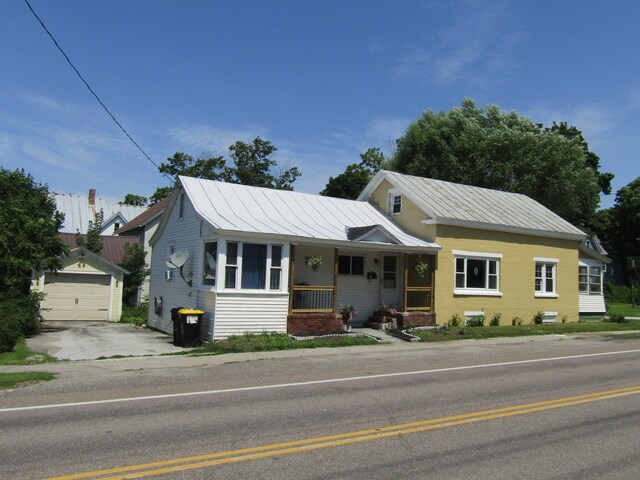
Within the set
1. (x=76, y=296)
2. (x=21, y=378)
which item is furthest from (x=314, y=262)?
(x=76, y=296)

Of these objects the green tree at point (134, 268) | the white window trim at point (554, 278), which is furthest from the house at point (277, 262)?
the green tree at point (134, 268)

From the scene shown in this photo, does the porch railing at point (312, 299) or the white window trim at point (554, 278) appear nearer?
the porch railing at point (312, 299)

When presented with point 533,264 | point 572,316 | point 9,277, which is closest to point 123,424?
point 9,277

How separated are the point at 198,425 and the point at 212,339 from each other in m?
9.80

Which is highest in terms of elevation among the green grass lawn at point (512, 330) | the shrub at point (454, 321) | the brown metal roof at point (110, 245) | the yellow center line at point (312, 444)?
the brown metal roof at point (110, 245)

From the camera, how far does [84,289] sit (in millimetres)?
28594

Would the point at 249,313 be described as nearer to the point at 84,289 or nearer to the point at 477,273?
the point at 477,273

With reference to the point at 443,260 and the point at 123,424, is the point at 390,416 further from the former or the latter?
the point at 443,260

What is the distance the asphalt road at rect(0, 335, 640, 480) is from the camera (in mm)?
5730

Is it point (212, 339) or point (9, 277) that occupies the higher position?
point (9, 277)

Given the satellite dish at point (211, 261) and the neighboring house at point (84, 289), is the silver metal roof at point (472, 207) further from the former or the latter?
the neighboring house at point (84, 289)

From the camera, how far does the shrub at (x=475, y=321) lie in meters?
22.5

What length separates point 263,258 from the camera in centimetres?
1783

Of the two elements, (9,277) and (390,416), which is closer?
(390,416)
